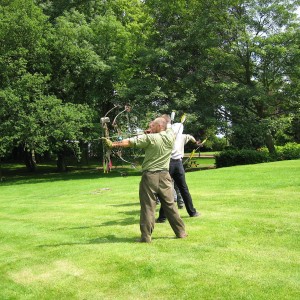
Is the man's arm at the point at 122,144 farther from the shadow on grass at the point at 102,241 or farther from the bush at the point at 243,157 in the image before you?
the bush at the point at 243,157

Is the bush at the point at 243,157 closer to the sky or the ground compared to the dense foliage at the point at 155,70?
closer to the ground

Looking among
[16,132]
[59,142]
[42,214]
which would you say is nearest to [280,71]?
[59,142]

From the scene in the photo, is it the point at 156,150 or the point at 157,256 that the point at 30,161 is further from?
the point at 157,256

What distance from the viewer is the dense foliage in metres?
24.7

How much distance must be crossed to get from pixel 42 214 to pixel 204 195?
4674 mm

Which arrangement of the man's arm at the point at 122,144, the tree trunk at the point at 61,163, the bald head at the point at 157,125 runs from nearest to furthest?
the man's arm at the point at 122,144 < the bald head at the point at 157,125 < the tree trunk at the point at 61,163

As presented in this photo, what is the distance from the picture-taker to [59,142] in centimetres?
2494

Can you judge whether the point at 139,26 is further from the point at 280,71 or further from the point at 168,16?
the point at 280,71

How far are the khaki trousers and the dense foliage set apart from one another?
642 inches

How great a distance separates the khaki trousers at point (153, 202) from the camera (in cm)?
634

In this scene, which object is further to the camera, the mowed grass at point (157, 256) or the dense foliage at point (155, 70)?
the dense foliage at point (155, 70)

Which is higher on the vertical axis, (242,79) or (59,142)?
(242,79)

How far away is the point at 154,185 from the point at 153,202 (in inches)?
10.9

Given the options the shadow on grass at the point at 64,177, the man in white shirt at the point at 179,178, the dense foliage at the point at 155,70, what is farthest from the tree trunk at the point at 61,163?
the man in white shirt at the point at 179,178
